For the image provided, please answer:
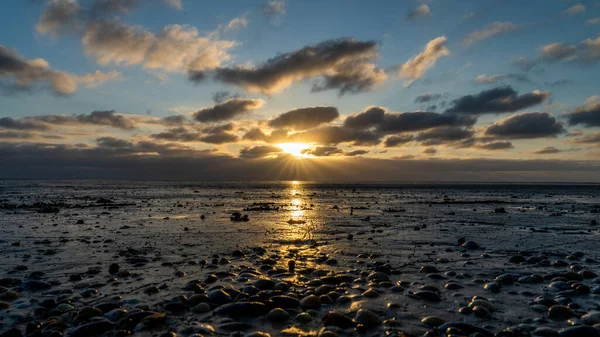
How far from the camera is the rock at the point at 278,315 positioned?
270 inches

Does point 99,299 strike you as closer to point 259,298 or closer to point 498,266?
point 259,298

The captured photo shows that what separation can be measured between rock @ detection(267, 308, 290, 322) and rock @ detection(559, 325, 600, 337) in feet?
15.4

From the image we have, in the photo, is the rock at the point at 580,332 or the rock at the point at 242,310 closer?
the rock at the point at 580,332

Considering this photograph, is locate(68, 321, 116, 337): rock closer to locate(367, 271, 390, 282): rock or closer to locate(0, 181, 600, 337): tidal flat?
locate(0, 181, 600, 337): tidal flat

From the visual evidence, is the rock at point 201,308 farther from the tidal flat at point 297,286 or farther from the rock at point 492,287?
the rock at point 492,287

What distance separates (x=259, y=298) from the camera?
25.6ft

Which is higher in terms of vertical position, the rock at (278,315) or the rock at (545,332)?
the rock at (545,332)

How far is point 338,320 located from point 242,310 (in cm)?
192

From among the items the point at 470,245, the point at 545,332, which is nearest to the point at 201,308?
the point at 545,332

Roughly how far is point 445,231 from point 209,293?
→ 15576 mm

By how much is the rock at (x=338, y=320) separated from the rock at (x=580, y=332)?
3.50 meters

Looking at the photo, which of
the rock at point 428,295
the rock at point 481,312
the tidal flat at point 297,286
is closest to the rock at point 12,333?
the tidal flat at point 297,286

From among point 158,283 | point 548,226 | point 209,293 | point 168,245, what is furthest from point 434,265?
point 548,226

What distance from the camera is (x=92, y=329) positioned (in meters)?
6.25
